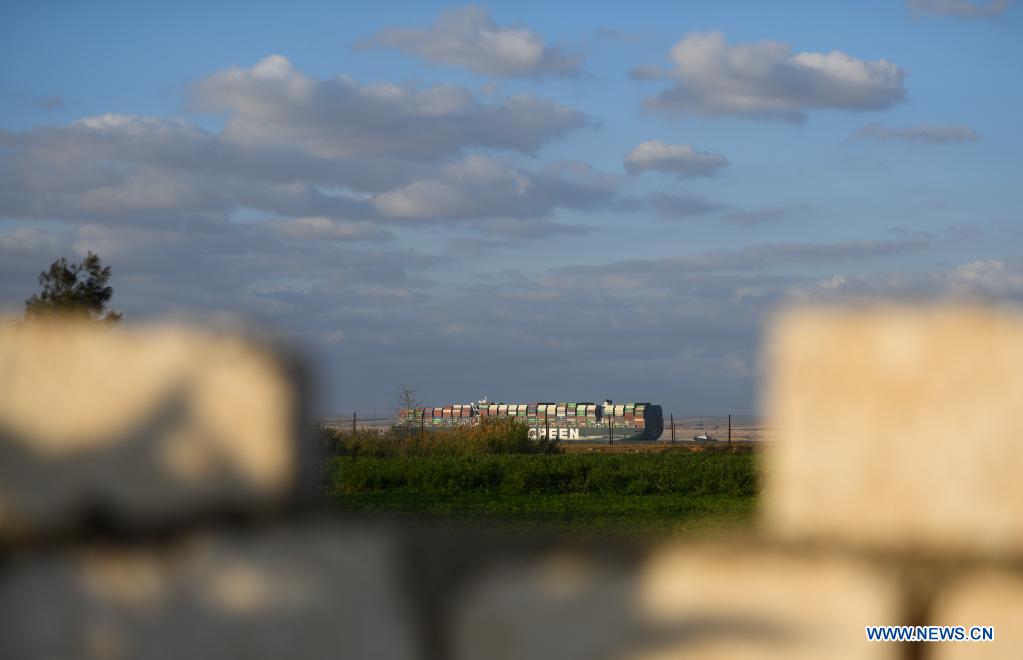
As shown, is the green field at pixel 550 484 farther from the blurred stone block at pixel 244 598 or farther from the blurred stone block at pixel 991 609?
the blurred stone block at pixel 991 609

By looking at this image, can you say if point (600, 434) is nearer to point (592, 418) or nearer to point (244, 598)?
point (592, 418)

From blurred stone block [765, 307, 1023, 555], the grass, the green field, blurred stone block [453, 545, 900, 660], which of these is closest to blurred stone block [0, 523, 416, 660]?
blurred stone block [453, 545, 900, 660]

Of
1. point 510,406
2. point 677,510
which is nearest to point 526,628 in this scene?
point 677,510

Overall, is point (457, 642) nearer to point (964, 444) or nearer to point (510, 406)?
point (964, 444)

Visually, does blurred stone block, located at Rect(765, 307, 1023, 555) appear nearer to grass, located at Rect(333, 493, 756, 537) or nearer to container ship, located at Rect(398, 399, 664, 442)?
grass, located at Rect(333, 493, 756, 537)

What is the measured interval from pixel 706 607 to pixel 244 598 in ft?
2.60

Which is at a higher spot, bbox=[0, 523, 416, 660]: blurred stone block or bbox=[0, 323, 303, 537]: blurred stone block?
bbox=[0, 323, 303, 537]: blurred stone block

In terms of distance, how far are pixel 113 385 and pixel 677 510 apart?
467 inches

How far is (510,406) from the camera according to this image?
5553cm

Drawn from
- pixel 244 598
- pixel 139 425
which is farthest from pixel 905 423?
pixel 139 425

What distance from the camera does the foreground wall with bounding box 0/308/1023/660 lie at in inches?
63.9

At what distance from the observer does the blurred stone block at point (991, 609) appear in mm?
1636

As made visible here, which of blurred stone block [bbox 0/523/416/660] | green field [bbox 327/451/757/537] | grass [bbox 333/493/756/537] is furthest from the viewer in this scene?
green field [bbox 327/451/757/537]

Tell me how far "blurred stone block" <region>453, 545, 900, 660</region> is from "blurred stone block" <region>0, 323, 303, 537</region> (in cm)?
53
